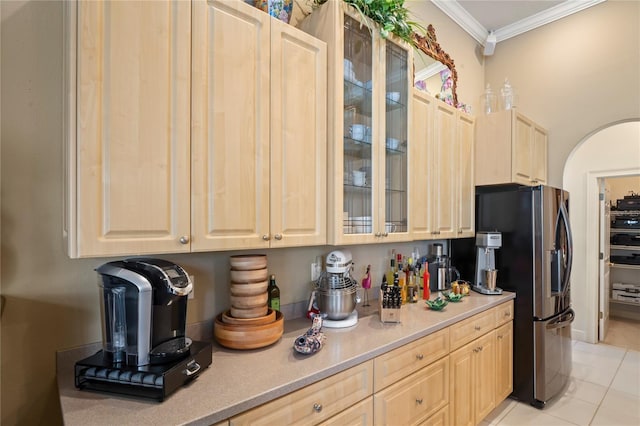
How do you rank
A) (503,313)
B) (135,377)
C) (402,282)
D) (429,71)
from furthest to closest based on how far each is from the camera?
(429,71) < (503,313) < (402,282) < (135,377)

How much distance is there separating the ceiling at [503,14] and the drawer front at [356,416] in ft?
10.9

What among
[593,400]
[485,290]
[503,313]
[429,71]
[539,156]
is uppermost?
[429,71]

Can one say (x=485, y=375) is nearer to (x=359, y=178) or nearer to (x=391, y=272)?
(x=391, y=272)

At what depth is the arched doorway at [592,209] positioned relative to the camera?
3.96m

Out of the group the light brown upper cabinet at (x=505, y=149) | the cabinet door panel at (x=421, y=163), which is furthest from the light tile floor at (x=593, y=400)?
the light brown upper cabinet at (x=505, y=149)

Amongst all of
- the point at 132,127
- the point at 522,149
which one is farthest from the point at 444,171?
the point at 132,127

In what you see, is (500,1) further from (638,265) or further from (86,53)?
(638,265)

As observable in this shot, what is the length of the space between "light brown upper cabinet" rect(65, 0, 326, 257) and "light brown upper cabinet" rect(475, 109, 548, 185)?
189cm

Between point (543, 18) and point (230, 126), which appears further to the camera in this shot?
point (543, 18)

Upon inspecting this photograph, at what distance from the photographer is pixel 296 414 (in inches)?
47.8

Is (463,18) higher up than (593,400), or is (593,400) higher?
(463,18)

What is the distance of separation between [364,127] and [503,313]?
Result: 5.90ft

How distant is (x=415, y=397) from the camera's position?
1.71 meters

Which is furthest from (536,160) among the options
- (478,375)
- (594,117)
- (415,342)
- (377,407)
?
(377,407)
